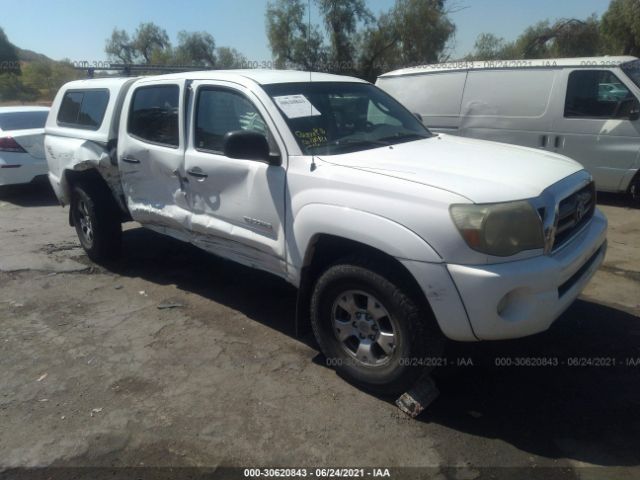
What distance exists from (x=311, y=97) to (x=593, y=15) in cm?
3267

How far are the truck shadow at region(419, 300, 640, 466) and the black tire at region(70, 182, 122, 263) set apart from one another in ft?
12.1

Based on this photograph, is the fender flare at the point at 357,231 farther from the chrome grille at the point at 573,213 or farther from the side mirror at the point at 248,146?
the chrome grille at the point at 573,213

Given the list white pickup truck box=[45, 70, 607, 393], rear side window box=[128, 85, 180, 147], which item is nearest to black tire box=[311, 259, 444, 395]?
white pickup truck box=[45, 70, 607, 393]

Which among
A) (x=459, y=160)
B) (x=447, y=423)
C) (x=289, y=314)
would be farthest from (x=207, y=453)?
(x=459, y=160)

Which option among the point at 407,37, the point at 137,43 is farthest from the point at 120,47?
the point at 407,37

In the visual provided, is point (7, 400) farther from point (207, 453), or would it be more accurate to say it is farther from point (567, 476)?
point (567, 476)

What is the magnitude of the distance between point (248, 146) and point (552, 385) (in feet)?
7.90

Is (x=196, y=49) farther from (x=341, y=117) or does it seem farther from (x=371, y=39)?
(x=341, y=117)

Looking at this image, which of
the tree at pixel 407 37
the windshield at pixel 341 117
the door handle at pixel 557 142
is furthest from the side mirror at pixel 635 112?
the tree at pixel 407 37

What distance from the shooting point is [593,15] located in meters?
29.8

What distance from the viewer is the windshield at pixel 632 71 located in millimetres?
6762

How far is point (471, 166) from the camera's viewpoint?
3.06 m

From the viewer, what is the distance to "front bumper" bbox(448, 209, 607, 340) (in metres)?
2.54

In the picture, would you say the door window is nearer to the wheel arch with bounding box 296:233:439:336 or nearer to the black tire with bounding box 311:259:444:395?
the wheel arch with bounding box 296:233:439:336
